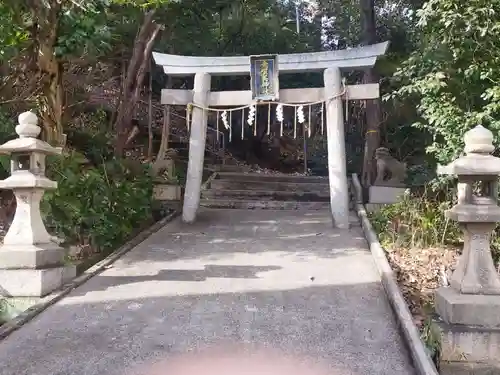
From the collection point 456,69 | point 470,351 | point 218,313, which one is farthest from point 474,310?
point 456,69

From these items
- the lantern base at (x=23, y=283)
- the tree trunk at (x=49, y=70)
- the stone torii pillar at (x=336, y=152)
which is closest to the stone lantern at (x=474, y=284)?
the lantern base at (x=23, y=283)

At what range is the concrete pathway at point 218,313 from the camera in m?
3.97

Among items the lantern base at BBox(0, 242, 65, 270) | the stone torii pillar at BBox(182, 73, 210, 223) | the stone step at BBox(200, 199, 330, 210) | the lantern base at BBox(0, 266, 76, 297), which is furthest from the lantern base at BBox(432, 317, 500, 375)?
the stone step at BBox(200, 199, 330, 210)

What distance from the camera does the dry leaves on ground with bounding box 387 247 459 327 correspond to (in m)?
5.95

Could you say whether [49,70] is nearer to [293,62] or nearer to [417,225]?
[293,62]

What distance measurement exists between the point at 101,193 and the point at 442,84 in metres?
5.44

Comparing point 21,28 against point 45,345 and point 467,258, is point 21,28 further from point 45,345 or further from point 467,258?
point 467,258

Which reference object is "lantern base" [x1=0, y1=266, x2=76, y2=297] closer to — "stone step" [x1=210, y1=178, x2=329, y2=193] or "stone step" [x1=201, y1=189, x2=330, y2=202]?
"stone step" [x1=201, y1=189, x2=330, y2=202]

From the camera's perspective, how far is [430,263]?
701 centimetres

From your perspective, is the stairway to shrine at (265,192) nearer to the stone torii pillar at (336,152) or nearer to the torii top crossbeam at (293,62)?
the stone torii pillar at (336,152)

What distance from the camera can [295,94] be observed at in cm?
998

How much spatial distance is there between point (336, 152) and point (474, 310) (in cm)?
562

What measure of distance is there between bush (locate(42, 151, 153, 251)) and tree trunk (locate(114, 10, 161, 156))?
2552 mm

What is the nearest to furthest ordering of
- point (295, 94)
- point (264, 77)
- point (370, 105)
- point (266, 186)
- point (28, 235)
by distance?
point (28, 235) → point (264, 77) → point (295, 94) → point (370, 105) → point (266, 186)
